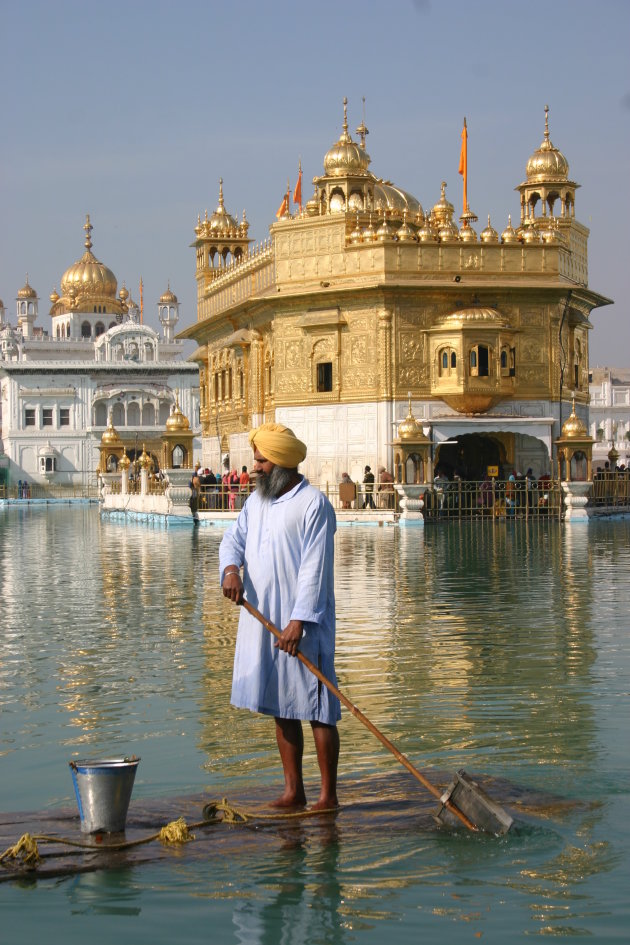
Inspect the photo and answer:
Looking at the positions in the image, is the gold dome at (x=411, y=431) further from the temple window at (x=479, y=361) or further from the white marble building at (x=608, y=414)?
the white marble building at (x=608, y=414)

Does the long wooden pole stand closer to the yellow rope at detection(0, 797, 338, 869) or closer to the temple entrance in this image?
the yellow rope at detection(0, 797, 338, 869)

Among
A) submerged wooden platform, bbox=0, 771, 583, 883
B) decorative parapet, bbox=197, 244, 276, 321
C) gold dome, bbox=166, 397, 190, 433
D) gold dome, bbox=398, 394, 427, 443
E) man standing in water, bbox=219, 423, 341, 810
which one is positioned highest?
decorative parapet, bbox=197, 244, 276, 321

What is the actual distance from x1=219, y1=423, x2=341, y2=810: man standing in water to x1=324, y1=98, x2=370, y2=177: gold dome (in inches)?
1383

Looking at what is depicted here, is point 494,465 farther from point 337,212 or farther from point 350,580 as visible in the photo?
point 350,580

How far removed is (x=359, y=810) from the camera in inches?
220

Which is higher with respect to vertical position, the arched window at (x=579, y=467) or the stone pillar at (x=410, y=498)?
the arched window at (x=579, y=467)

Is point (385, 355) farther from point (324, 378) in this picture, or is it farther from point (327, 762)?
point (327, 762)

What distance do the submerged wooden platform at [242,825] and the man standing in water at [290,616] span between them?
0.19 meters

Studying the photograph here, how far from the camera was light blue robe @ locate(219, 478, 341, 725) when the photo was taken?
560 centimetres

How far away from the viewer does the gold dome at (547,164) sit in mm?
39781

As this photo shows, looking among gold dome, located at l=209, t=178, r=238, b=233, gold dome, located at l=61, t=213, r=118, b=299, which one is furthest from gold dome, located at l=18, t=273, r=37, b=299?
gold dome, located at l=209, t=178, r=238, b=233

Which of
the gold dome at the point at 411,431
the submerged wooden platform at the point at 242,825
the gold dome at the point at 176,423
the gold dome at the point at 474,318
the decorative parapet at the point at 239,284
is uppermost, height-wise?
the decorative parapet at the point at 239,284

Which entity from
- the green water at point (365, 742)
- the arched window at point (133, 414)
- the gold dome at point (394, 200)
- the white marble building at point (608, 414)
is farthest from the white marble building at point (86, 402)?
the green water at point (365, 742)

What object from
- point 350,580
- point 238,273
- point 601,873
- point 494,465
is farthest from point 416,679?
point 238,273
